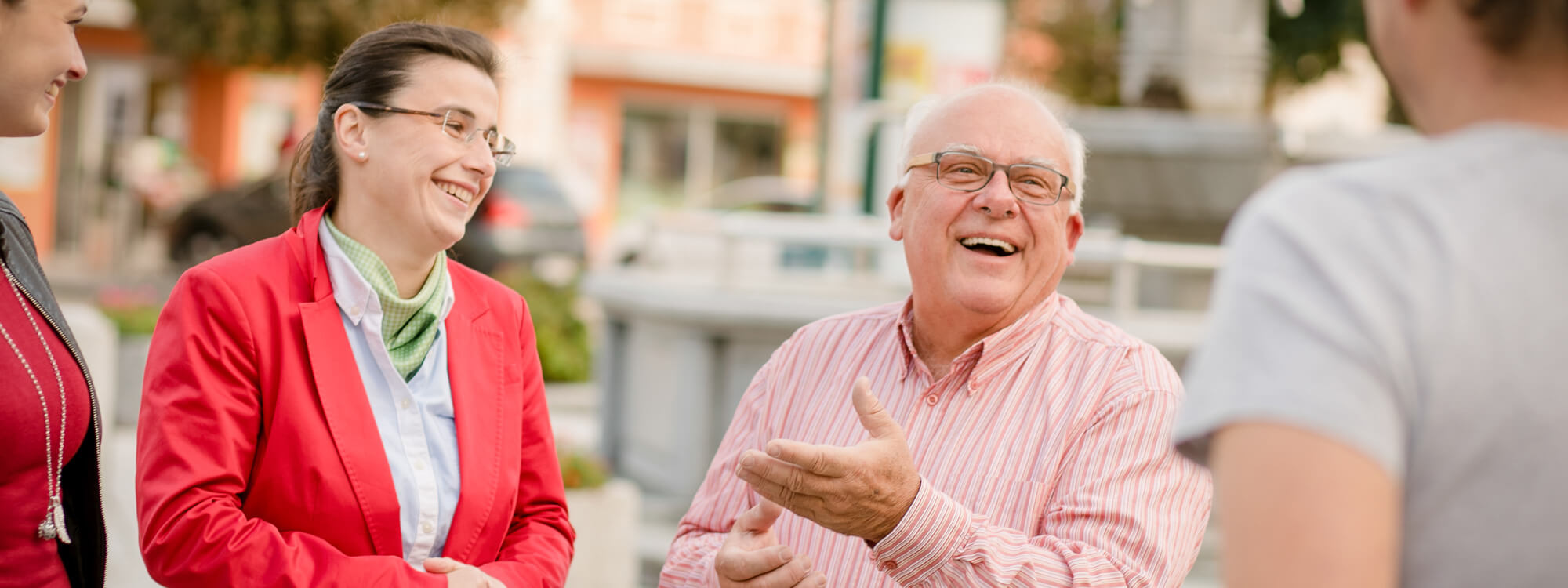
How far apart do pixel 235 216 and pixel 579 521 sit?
12882mm

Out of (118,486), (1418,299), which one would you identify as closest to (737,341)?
(118,486)

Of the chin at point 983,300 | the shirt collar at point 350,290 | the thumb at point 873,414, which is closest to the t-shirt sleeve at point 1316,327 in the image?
the thumb at point 873,414

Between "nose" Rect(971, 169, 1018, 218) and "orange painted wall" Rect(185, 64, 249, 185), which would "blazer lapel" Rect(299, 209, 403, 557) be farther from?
"orange painted wall" Rect(185, 64, 249, 185)

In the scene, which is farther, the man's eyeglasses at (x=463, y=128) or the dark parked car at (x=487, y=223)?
the dark parked car at (x=487, y=223)

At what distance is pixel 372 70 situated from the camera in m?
2.41

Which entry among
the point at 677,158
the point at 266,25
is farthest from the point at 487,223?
the point at 677,158

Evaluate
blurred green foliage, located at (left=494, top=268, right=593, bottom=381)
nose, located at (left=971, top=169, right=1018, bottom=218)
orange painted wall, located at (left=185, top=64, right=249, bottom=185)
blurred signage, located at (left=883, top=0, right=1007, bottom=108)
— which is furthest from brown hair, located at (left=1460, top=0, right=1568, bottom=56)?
orange painted wall, located at (left=185, top=64, right=249, bottom=185)

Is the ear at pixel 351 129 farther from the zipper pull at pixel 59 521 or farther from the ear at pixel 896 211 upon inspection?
the ear at pixel 896 211

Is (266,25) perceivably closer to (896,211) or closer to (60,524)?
(896,211)

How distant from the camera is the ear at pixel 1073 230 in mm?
2561

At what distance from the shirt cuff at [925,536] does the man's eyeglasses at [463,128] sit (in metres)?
1.00

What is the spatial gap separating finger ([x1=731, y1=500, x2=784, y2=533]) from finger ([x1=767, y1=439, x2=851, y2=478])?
0.88 ft

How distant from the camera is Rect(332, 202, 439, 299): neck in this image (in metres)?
2.42

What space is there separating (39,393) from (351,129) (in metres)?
0.65
